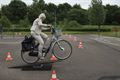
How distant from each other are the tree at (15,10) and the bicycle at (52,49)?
112960 mm

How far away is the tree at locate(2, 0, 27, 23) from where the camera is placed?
126250 millimetres

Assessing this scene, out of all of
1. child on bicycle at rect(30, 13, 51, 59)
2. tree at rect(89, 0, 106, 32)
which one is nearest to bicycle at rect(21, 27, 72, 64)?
child on bicycle at rect(30, 13, 51, 59)

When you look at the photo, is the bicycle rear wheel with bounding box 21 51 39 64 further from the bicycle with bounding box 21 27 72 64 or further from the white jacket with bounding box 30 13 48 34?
the white jacket with bounding box 30 13 48 34

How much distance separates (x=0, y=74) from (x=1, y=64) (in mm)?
2349

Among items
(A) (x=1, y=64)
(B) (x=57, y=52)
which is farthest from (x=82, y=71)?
(A) (x=1, y=64)

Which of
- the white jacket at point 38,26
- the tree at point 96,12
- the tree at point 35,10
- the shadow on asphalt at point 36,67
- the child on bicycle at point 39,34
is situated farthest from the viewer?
the tree at point 35,10

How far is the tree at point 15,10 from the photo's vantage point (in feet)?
414

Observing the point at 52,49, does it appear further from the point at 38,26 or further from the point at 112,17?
the point at 112,17

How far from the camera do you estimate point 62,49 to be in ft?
41.8

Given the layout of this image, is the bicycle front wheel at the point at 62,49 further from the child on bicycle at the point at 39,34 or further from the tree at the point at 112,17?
the tree at the point at 112,17

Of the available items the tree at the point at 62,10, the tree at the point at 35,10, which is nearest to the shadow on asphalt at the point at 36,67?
the tree at the point at 35,10

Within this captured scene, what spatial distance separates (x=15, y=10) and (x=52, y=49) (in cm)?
11804

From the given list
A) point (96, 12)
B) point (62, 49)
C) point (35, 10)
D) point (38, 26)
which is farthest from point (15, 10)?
point (62, 49)

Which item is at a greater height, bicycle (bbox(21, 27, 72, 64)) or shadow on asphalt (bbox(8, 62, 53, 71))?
bicycle (bbox(21, 27, 72, 64))
